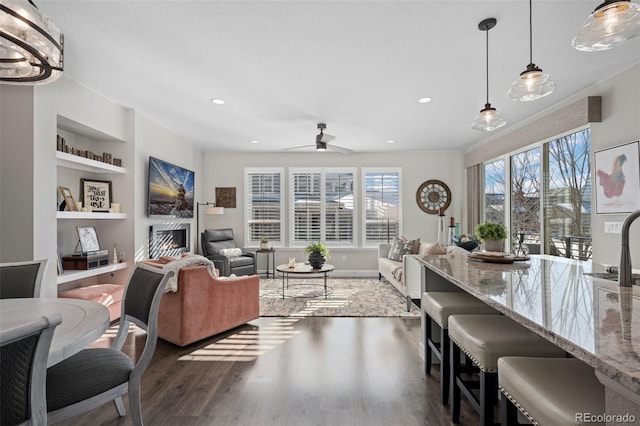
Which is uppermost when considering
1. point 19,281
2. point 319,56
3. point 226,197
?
point 319,56

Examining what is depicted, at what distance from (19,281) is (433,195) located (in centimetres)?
662

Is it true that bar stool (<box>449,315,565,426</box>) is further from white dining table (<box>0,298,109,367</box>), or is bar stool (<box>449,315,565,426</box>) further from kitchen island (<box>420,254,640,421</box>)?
white dining table (<box>0,298,109,367</box>)

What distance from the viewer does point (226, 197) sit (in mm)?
6891

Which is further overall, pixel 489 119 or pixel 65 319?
pixel 489 119

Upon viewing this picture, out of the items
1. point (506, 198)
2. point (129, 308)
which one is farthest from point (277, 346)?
point (506, 198)

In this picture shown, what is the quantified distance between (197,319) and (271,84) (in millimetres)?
2537

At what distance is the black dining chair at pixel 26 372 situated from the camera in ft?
3.10

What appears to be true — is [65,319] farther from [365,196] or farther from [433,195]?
[433,195]

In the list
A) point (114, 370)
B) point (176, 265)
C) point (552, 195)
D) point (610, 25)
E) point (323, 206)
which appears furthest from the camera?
point (323, 206)

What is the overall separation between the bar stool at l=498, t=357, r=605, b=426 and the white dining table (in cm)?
165

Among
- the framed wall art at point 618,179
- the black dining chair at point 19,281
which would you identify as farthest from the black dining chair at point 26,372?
the framed wall art at point 618,179

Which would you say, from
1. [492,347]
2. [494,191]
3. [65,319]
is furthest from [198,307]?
[494,191]

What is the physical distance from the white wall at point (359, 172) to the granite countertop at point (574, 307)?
4.84 metres

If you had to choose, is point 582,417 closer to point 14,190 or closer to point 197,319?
point 197,319
